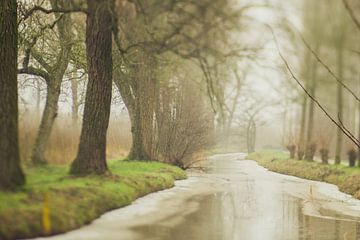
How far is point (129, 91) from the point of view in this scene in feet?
74.0

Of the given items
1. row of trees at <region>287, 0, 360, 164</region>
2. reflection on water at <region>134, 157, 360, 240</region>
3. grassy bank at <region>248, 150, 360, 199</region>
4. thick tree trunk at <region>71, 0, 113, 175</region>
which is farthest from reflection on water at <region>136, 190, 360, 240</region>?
row of trees at <region>287, 0, 360, 164</region>

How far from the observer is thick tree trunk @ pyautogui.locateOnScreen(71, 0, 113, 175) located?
14047 millimetres

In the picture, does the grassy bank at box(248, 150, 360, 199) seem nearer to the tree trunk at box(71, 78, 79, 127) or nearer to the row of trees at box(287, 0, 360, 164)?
the row of trees at box(287, 0, 360, 164)

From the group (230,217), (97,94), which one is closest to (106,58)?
(97,94)

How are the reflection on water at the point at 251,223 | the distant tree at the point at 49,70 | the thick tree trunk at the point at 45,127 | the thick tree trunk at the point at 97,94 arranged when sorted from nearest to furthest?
the reflection on water at the point at 251,223, the thick tree trunk at the point at 45,127, the distant tree at the point at 49,70, the thick tree trunk at the point at 97,94

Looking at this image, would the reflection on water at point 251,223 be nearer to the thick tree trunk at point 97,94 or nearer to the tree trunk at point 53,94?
the tree trunk at point 53,94

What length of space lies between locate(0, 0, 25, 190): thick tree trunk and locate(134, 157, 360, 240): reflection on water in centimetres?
281

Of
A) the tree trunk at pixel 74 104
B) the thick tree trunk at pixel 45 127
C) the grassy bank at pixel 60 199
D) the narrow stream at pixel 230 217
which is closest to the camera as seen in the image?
the grassy bank at pixel 60 199

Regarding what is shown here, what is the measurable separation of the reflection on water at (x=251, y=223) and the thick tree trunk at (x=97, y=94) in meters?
3.23

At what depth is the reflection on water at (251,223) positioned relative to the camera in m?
10.6

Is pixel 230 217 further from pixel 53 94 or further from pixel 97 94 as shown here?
pixel 53 94

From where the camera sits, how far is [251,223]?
40.5 ft

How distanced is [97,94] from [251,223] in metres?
5.51

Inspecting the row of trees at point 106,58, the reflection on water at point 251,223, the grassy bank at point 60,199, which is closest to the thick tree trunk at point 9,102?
the row of trees at point 106,58
